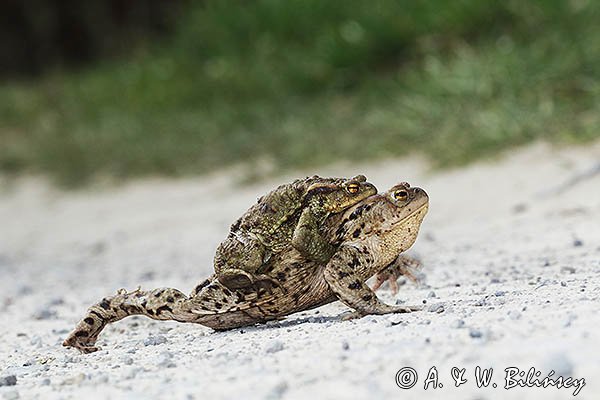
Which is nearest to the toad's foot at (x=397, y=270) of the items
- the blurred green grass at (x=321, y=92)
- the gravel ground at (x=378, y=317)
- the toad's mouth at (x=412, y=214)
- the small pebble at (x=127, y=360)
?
the gravel ground at (x=378, y=317)

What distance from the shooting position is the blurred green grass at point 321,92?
834 centimetres

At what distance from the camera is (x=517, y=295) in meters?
3.43

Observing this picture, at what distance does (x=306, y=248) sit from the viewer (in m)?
3.44

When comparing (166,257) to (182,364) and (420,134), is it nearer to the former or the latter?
(420,134)

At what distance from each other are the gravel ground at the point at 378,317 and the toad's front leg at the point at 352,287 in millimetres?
107

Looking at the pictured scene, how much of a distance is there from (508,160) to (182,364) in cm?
502

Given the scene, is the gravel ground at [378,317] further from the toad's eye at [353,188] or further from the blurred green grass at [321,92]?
the blurred green grass at [321,92]

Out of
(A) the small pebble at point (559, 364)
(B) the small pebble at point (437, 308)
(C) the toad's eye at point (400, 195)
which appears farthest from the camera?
(C) the toad's eye at point (400, 195)

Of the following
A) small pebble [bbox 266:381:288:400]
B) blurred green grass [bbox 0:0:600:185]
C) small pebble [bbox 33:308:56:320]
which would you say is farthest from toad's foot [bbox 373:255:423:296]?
blurred green grass [bbox 0:0:600:185]

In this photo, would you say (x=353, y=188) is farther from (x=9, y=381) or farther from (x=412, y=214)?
(x=9, y=381)

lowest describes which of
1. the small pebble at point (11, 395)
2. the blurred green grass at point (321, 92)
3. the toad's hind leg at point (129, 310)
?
the small pebble at point (11, 395)

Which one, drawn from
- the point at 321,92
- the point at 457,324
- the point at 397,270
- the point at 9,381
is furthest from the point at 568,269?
the point at 321,92

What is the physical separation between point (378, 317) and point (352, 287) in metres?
0.14

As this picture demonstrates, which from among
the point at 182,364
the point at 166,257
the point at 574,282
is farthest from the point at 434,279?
the point at 166,257
